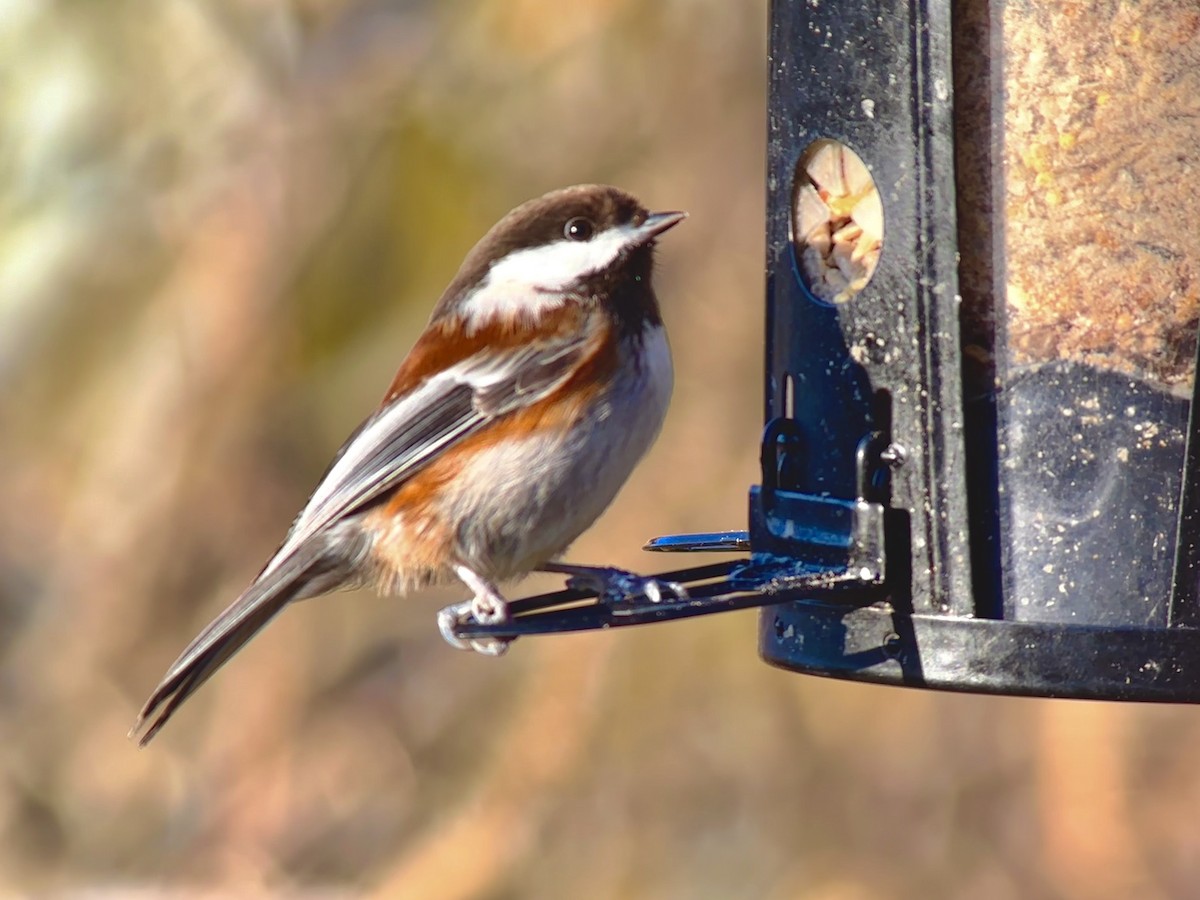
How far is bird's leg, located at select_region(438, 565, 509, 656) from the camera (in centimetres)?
394

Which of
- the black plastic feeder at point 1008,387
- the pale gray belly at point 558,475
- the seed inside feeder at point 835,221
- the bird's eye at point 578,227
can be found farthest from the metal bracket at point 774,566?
the bird's eye at point 578,227

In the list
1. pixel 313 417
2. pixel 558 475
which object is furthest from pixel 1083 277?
pixel 313 417

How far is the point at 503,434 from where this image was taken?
426 cm

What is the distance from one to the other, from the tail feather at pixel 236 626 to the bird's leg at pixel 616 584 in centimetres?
66

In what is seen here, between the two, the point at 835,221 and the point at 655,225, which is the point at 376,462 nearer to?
the point at 655,225

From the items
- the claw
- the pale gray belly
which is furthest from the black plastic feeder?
the pale gray belly

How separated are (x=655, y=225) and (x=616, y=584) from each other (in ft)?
3.25

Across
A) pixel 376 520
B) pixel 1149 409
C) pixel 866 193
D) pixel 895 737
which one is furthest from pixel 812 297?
pixel 895 737

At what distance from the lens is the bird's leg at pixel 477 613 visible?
3939 millimetres

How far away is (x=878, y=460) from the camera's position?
364 cm

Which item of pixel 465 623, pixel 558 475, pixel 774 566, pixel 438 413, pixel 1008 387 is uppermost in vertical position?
pixel 1008 387

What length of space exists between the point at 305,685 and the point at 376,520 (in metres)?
3.14

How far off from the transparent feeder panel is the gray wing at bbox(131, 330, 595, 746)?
47.4 inches

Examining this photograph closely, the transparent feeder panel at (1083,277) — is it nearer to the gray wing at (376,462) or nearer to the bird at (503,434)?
the bird at (503,434)
